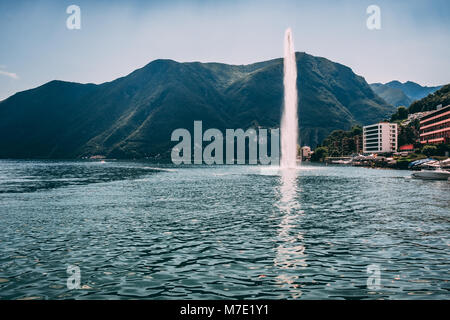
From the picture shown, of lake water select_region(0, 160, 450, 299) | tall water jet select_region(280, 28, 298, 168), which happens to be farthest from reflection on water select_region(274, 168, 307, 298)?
tall water jet select_region(280, 28, 298, 168)

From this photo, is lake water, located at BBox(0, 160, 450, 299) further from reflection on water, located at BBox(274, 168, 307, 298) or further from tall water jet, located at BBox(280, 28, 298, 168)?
tall water jet, located at BBox(280, 28, 298, 168)

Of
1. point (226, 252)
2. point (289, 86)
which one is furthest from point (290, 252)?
point (289, 86)

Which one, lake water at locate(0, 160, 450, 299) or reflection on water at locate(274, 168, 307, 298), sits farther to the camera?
reflection on water at locate(274, 168, 307, 298)

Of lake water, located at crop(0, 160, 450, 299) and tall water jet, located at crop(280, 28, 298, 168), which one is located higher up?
tall water jet, located at crop(280, 28, 298, 168)

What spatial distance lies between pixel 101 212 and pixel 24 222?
28.5ft

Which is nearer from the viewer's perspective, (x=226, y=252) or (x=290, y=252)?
(x=226, y=252)

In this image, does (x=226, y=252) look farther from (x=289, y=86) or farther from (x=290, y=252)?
(x=289, y=86)

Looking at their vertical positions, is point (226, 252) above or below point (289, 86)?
below

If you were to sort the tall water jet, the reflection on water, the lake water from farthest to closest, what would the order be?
the tall water jet → the reflection on water → the lake water

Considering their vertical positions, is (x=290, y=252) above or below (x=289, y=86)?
below

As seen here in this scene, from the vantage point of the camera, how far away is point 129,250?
79.5 ft

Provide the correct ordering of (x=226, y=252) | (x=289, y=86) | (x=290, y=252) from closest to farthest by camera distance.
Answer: (x=226, y=252), (x=290, y=252), (x=289, y=86)

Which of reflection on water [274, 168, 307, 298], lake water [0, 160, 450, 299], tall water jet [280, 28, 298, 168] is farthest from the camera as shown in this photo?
tall water jet [280, 28, 298, 168]

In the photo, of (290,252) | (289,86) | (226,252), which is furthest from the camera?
(289,86)
